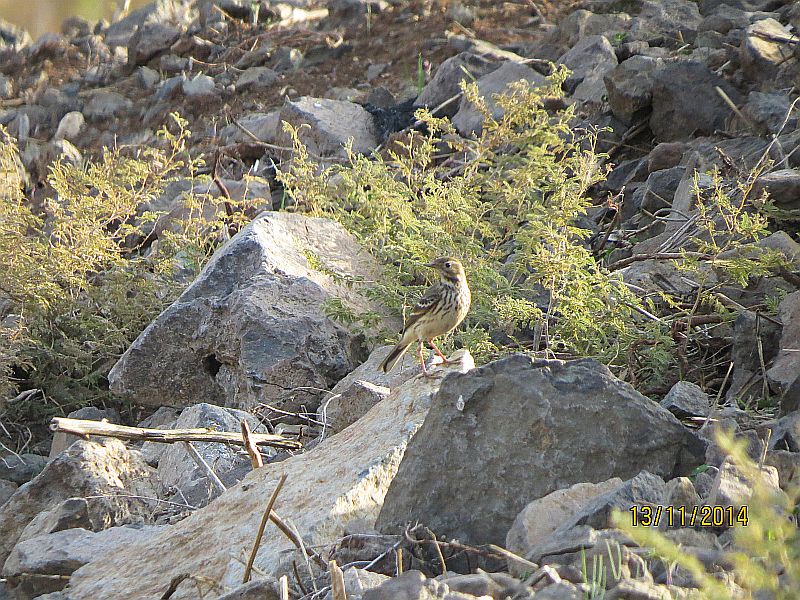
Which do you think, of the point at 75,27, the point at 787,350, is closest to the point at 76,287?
the point at 787,350

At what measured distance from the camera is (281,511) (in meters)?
5.26

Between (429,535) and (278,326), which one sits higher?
(429,535)

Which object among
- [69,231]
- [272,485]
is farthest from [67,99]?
[272,485]

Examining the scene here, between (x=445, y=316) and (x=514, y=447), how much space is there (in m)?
1.78

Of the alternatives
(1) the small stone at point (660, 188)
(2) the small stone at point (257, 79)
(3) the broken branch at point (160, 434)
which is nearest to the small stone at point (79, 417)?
(3) the broken branch at point (160, 434)

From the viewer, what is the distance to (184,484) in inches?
266

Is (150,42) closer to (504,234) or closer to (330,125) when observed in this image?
(330,125)

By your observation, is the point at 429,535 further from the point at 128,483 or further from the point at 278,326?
the point at 278,326

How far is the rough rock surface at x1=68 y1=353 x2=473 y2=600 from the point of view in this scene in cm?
502

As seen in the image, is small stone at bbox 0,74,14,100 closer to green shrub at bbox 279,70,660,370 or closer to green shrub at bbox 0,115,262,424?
green shrub at bbox 0,115,262,424

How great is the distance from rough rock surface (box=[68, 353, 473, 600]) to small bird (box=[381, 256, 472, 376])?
0.81m

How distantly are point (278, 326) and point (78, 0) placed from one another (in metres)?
11.0

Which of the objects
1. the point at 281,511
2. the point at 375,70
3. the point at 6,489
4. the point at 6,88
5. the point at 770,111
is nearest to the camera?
the point at 281,511

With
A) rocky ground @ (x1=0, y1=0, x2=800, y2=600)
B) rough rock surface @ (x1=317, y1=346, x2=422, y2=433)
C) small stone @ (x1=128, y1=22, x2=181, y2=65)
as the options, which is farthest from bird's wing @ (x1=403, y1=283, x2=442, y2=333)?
small stone @ (x1=128, y1=22, x2=181, y2=65)
